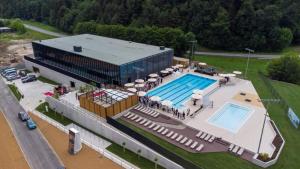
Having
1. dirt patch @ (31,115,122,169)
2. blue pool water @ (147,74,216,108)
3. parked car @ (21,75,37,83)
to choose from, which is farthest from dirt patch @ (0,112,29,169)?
blue pool water @ (147,74,216,108)

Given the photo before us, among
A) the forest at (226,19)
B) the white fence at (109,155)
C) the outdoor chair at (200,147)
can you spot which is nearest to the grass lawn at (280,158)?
the outdoor chair at (200,147)

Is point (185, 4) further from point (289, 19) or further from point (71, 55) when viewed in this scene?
point (71, 55)

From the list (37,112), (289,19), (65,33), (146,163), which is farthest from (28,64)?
(289,19)

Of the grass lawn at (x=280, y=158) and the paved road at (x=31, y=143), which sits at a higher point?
the grass lawn at (x=280, y=158)

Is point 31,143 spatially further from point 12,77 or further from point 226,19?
point 226,19

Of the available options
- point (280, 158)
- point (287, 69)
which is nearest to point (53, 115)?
point (280, 158)

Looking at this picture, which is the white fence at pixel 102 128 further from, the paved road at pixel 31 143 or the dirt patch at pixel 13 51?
the dirt patch at pixel 13 51
